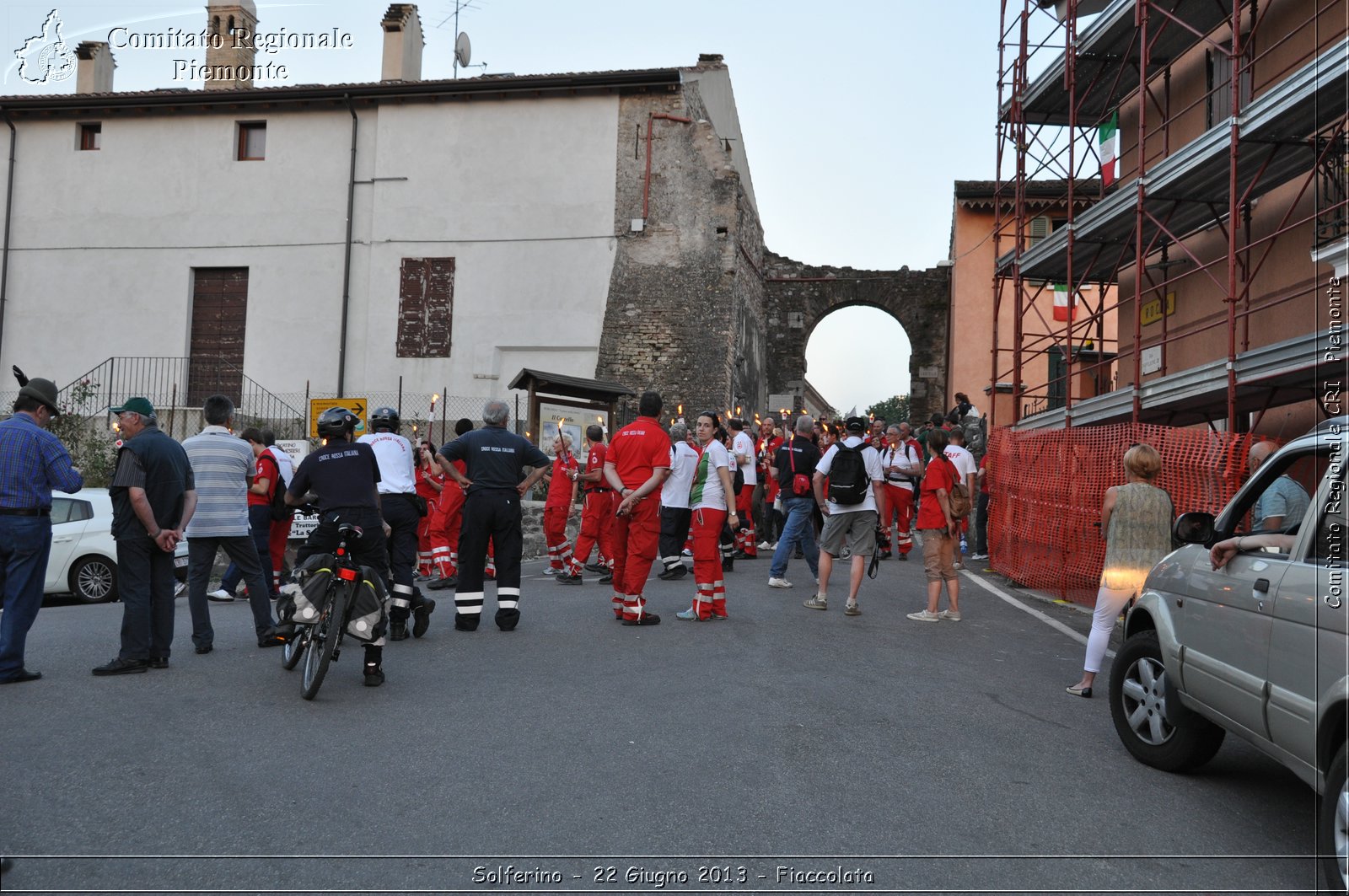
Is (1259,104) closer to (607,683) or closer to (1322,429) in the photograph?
(1322,429)

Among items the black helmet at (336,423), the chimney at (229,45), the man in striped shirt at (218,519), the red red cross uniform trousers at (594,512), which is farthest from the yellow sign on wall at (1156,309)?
the chimney at (229,45)

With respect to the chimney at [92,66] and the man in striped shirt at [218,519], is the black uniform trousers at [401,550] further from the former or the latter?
the chimney at [92,66]

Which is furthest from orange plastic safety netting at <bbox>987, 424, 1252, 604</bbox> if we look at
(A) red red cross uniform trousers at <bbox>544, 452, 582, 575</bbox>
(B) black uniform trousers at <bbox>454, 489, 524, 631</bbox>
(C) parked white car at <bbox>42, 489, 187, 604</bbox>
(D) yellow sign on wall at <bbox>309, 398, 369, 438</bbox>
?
(D) yellow sign on wall at <bbox>309, 398, 369, 438</bbox>

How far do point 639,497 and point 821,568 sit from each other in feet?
6.87

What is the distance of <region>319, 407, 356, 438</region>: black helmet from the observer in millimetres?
7355

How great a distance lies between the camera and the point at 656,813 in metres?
4.45

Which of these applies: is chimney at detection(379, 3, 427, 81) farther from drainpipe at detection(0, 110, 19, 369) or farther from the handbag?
the handbag

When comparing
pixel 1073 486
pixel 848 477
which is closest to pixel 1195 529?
pixel 848 477

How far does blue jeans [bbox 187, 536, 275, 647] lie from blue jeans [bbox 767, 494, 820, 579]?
558cm

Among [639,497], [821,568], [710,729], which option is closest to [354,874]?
[710,729]

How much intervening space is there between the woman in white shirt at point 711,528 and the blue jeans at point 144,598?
4200mm

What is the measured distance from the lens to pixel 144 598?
7352mm

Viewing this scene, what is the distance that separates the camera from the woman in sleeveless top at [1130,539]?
22.8 feet

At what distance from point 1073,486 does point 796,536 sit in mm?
3223
